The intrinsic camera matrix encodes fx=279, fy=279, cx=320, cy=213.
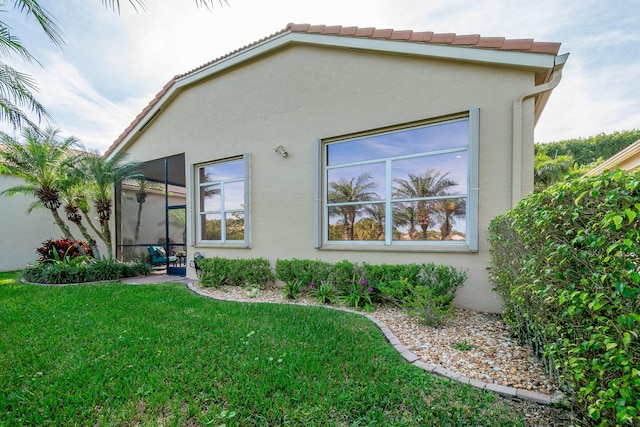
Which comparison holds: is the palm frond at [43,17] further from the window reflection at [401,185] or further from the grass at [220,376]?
the window reflection at [401,185]

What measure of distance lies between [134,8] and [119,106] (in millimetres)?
9629

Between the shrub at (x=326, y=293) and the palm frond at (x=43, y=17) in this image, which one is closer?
the palm frond at (x=43, y=17)

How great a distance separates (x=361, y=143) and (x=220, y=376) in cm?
560

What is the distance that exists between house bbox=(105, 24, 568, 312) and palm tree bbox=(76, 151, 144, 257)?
2.65 metres

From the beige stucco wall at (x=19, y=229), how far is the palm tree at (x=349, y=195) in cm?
1132

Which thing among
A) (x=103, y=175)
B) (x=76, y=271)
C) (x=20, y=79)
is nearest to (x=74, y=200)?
(x=103, y=175)

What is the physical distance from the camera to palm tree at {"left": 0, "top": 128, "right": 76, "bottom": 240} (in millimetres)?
9852

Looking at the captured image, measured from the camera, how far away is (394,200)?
21.1 ft

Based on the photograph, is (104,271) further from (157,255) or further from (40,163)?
(40,163)

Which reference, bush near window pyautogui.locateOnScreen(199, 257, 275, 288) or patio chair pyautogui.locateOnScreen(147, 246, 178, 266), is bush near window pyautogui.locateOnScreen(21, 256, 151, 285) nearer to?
patio chair pyautogui.locateOnScreen(147, 246, 178, 266)

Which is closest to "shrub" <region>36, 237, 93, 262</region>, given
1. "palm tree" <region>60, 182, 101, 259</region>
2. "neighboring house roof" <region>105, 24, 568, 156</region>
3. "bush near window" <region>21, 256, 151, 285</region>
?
"bush near window" <region>21, 256, 151, 285</region>

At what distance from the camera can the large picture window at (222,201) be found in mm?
8648

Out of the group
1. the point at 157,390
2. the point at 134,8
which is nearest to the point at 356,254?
the point at 157,390

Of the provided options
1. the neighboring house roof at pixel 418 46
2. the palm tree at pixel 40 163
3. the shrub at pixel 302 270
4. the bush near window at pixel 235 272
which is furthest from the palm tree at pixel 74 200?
the shrub at pixel 302 270
